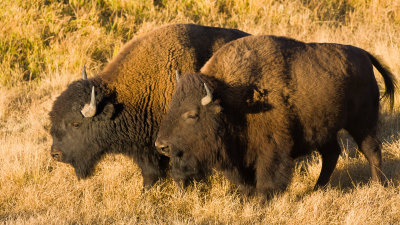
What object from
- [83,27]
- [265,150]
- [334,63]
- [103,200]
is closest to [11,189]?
[103,200]

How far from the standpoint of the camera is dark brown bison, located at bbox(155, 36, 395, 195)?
4.55 metres

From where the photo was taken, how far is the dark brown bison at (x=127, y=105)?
17.4 ft

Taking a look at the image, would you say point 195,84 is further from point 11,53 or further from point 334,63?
point 11,53

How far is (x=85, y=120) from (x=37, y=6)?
19.1ft

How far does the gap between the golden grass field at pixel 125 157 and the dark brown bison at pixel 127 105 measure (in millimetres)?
347

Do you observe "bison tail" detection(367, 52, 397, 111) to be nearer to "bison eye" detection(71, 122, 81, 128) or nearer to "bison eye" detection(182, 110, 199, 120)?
"bison eye" detection(182, 110, 199, 120)

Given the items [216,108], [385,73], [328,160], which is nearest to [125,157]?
[216,108]

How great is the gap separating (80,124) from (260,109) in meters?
2.05

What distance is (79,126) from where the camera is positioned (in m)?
5.32

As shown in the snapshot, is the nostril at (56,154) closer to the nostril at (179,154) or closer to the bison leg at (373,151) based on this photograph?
the nostril at (179,154)

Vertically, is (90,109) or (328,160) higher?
(90,109)

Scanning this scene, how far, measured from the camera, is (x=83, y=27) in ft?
32.8

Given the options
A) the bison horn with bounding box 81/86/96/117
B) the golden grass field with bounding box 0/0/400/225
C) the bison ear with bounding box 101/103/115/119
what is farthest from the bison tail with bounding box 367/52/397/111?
the bison horn with bounding box 81/86/96/117

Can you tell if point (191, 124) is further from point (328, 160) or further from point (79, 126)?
point (328, 160)
